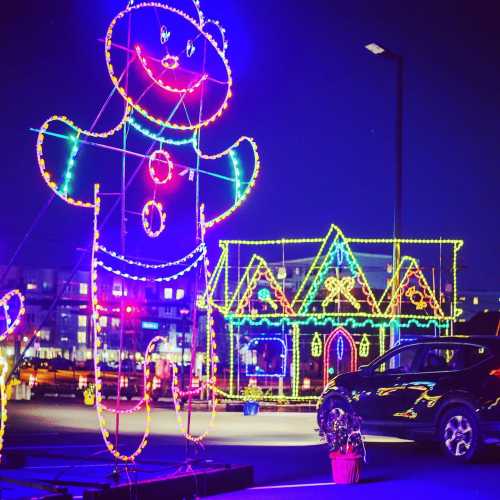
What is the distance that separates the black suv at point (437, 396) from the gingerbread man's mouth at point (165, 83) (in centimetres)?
656

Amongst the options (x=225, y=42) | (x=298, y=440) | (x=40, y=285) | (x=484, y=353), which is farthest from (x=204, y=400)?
(x=40, y=285)

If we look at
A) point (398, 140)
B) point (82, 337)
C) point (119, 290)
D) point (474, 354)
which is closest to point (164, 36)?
point (119, 290)

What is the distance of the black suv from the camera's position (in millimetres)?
14172

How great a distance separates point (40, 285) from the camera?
302 feet

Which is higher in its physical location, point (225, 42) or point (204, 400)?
point (225, 42)

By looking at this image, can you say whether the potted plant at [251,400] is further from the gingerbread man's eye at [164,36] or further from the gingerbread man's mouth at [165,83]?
the gingerbread man's eye at [164,36]

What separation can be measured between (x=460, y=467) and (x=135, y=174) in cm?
649

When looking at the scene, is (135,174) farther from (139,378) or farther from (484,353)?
(139,378)

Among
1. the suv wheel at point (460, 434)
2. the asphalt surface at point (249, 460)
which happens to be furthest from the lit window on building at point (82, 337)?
the suv wheel at point (460, 434)

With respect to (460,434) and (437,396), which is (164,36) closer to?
(437,396)

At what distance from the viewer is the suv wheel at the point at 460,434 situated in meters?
14.1

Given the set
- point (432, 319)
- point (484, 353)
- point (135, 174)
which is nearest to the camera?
point (135, 174)

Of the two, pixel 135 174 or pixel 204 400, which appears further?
pixel 204 400

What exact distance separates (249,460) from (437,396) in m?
3.28
